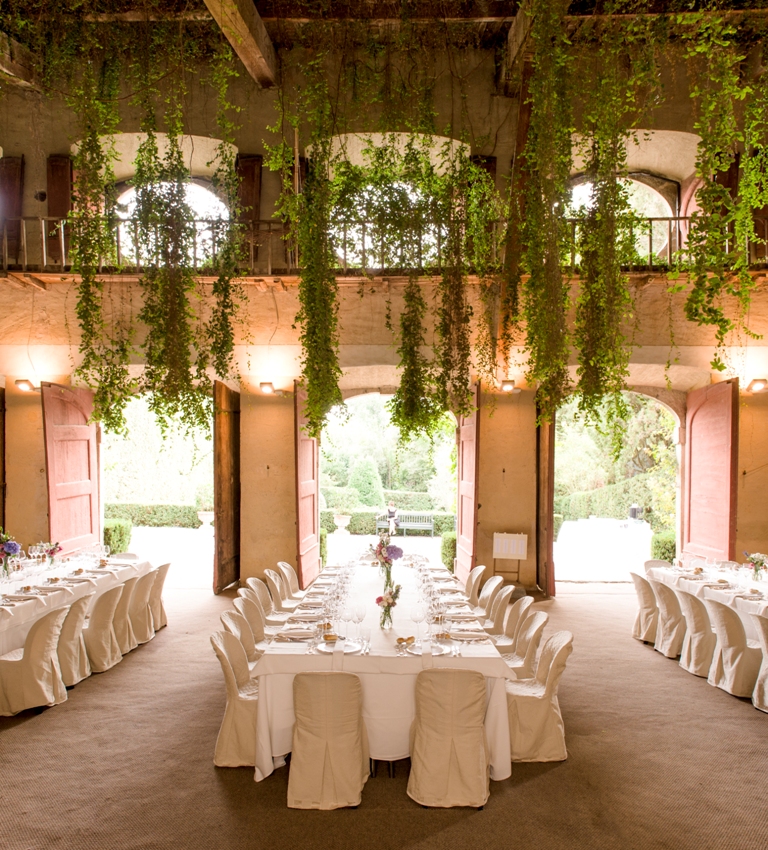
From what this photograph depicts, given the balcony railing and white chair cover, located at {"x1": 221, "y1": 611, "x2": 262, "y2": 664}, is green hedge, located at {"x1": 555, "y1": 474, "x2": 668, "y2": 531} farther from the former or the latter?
white chair cover, located at {"x1": 221, "y1": 611, "x2": 262, "y2": 664}

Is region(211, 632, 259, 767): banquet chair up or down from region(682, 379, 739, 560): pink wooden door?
down

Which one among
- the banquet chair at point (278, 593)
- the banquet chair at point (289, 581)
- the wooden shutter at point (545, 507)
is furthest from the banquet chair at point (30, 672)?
the wooden shutter at point (545, 507)

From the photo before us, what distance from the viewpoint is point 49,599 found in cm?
533

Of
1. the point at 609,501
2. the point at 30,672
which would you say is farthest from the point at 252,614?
the point at 609,501

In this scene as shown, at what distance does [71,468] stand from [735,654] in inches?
302

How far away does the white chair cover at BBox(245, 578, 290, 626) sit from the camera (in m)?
5.36

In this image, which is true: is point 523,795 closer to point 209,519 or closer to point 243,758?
point 243,758

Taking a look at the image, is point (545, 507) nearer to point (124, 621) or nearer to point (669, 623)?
point (669, 623)

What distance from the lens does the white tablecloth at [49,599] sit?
15.7 ft

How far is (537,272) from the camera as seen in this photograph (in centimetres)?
506

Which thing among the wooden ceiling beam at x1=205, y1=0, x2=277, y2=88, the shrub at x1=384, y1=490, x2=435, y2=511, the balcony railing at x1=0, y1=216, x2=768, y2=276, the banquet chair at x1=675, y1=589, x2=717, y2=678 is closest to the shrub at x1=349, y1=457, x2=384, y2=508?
the shrub at x1=384, y1=490, x2=435, y2=511

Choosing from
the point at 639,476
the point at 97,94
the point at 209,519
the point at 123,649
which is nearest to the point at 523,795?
the point at 123,649

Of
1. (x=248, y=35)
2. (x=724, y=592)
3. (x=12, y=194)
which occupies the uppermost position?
(x=248, y=35)

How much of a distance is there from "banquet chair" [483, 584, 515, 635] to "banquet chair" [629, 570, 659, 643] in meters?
1.93
